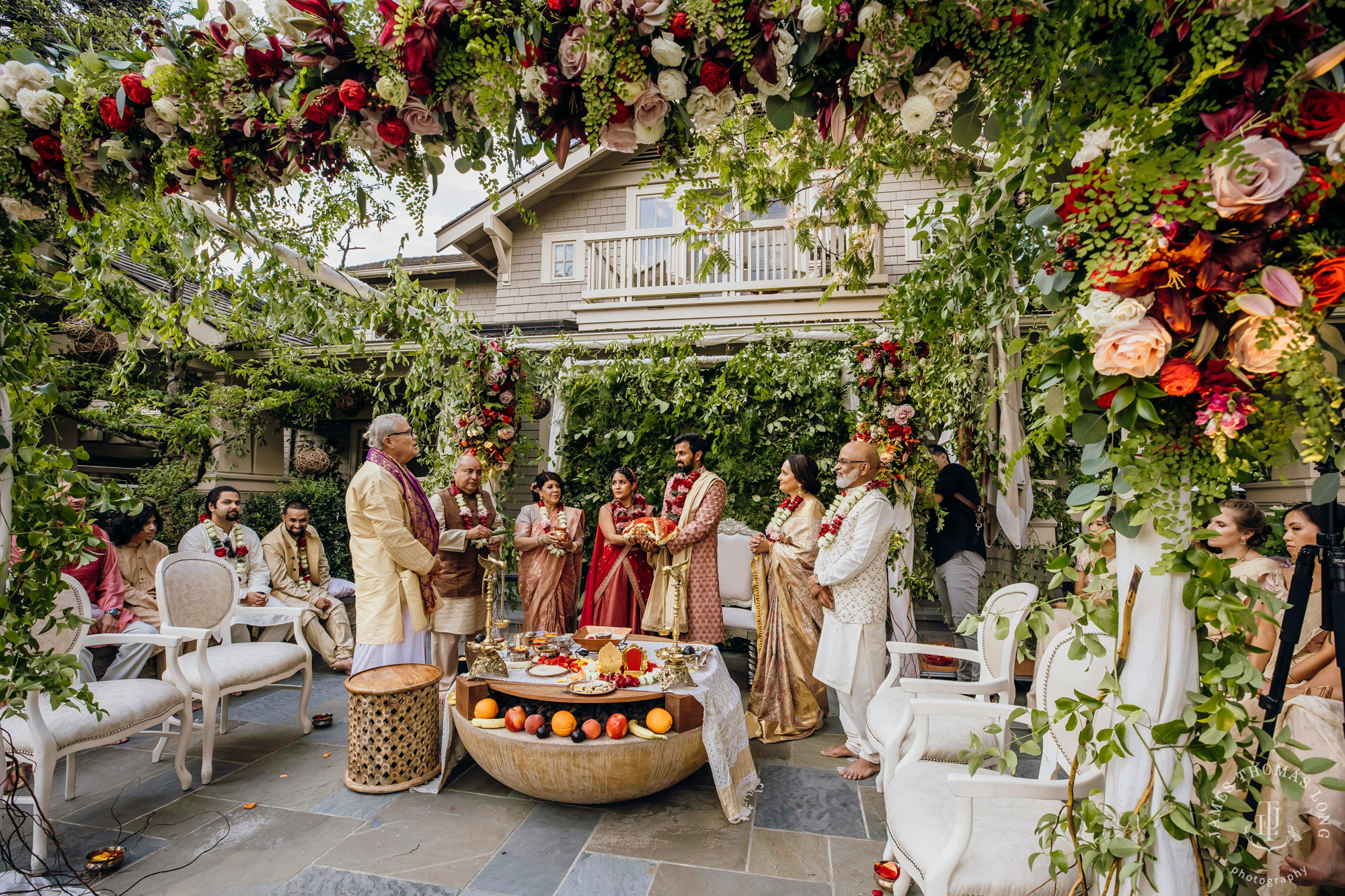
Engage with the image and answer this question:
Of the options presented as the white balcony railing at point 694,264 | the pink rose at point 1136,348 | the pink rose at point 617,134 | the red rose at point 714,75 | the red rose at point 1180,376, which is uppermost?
the white balcony railing at point 694,264

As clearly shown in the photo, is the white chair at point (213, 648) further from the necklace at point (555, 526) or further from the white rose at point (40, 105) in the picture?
the white rose at point (40, 105)

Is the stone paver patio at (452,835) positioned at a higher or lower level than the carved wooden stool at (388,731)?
lower

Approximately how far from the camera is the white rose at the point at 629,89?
6.02 ft

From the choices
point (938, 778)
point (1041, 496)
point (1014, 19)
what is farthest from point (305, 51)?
point (1041, 496)

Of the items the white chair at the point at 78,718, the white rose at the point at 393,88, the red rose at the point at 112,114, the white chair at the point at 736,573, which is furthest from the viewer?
the white chair at the point at 736,573

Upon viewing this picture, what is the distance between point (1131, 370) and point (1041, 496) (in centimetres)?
579

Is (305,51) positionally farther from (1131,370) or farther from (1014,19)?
(1131,370)

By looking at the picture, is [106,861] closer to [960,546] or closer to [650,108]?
[650,108]

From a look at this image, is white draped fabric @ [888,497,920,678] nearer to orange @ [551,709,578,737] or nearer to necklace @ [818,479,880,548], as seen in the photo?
necklace @ [818,479,880,548]

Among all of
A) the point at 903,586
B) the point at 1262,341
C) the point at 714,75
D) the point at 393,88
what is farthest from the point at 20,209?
the point at 903,586

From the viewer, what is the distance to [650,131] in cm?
195

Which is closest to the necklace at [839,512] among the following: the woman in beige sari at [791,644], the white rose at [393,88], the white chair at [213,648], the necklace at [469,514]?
the woman in beige sari at [791,644]

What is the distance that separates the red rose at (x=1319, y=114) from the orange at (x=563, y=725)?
326 cm

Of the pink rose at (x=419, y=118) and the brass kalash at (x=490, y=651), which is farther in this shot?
the brass kalash at (x=490, y=651)
